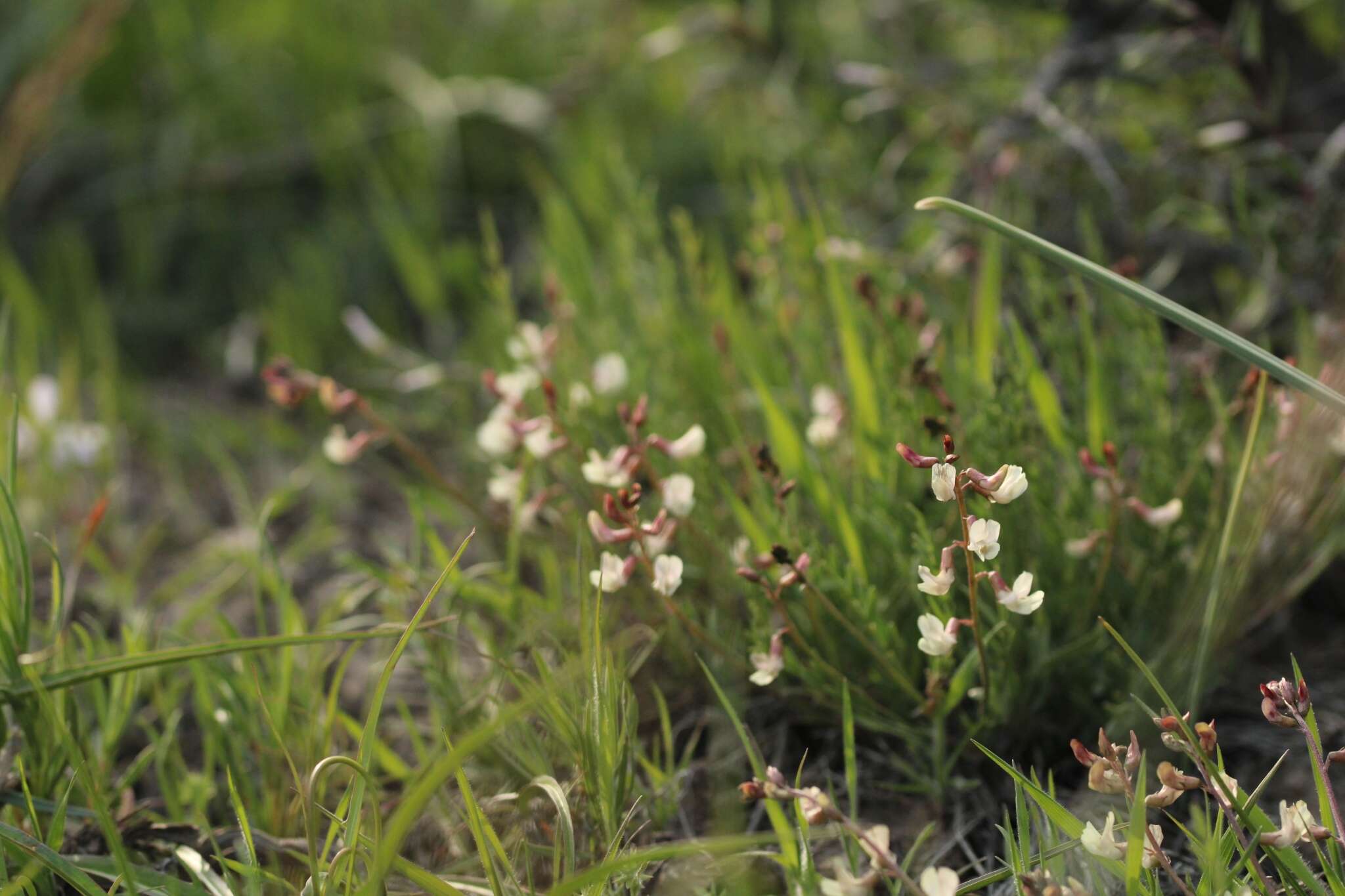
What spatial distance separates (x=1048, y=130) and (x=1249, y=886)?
1.24 meters

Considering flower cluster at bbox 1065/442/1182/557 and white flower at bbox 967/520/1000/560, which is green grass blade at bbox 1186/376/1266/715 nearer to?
flower cluster at bbox 1065/442/1182/557

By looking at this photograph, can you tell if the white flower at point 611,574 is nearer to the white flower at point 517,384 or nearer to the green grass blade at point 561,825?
the green grass blade at point 561,825

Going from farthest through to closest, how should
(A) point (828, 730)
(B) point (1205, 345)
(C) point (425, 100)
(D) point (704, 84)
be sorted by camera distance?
(C) point (425, 100) → (D) point (704, 84) → (B) point (1205, 345) → (A) point (828, 730)

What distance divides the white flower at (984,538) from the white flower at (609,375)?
71cm

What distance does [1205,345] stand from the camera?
1.63 metres

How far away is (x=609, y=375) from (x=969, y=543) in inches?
28.6

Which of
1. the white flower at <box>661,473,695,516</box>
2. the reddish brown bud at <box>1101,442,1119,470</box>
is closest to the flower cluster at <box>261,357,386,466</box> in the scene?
the white flower at <box>661,473,695,516</box>

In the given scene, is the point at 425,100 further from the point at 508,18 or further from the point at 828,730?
the point at 828,730

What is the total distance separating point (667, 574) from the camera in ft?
3.79

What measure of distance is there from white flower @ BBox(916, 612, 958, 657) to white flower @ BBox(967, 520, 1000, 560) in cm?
8

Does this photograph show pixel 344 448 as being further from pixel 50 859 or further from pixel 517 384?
pixel 50 859

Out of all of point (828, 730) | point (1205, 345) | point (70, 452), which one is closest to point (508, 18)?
point (70, 452)

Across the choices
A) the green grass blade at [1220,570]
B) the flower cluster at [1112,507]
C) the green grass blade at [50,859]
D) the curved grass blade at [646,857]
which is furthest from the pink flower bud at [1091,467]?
the green grass blade at [50,859]

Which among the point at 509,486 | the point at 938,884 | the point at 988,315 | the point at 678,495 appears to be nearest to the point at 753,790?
the point at 938,884
